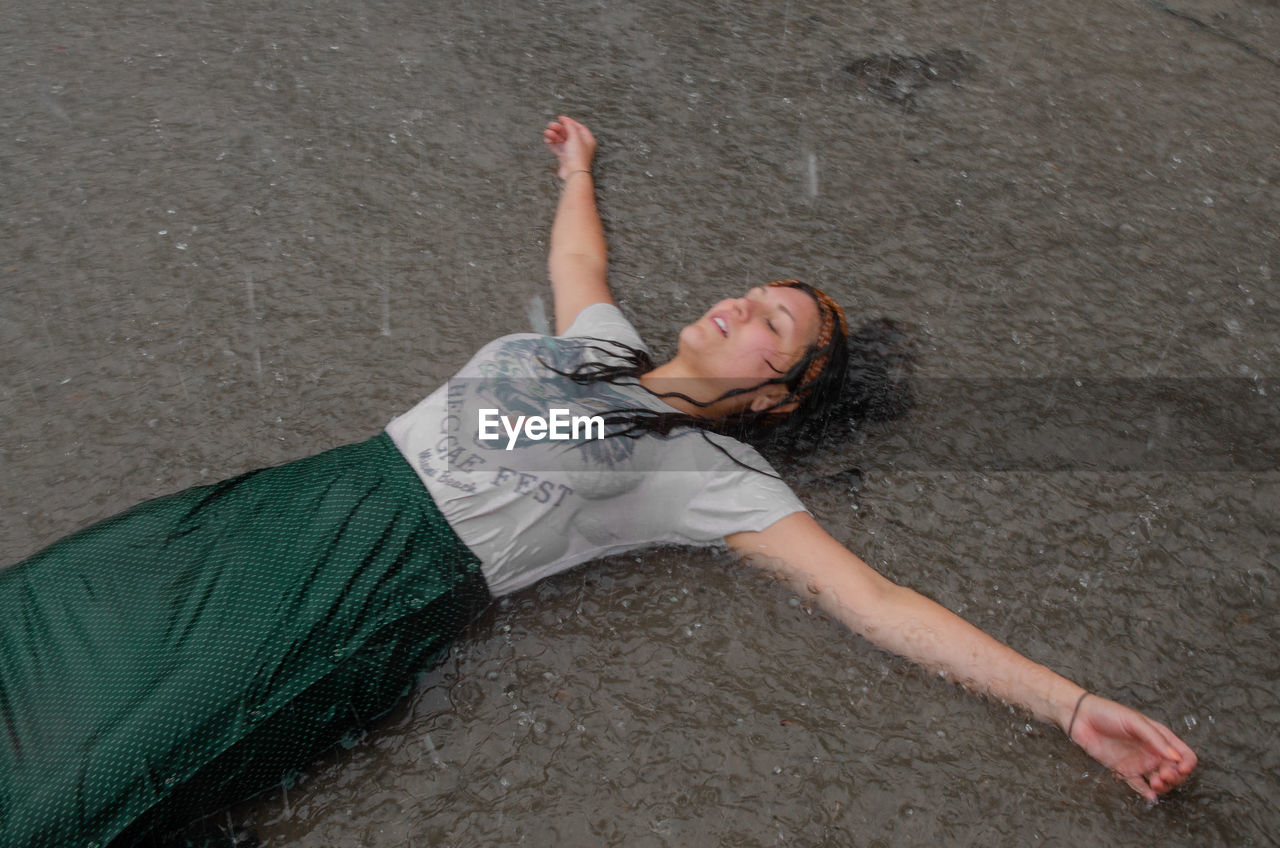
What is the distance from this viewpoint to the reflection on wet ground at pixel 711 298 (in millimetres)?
1839

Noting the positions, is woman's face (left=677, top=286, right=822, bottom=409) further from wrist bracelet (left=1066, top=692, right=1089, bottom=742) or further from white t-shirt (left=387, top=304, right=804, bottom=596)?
wrist bracelet (left=1066, top=692, right=1089, bottom=742)

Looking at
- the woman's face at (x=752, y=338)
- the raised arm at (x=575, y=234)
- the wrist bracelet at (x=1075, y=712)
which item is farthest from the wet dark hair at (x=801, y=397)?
the wrist bracelet at (x=1075, y=712)

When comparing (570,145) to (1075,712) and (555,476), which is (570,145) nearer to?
(555,476)

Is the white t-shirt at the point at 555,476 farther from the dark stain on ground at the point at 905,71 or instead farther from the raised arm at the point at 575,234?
the dark stain on ground at the point at 905,71

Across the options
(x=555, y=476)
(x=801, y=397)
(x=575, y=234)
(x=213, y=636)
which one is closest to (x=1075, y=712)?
(x=801, y=397)

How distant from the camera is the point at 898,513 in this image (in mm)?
2285

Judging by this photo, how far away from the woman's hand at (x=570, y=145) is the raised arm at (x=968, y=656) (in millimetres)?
1436

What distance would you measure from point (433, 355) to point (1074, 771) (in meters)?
1.73

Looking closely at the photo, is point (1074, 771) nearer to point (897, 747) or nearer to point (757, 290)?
point (897, 747)

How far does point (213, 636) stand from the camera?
5.37ft

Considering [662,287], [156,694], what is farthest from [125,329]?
[662,287]

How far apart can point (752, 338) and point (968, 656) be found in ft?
2.53

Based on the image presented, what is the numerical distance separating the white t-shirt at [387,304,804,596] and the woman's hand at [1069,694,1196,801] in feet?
2.14

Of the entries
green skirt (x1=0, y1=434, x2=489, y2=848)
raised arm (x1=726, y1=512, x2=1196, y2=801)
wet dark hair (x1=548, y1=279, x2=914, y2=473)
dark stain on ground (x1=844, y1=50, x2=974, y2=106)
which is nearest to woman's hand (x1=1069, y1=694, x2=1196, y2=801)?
raised arm (x1=726, y1=512, x2=1196, y2=801)
